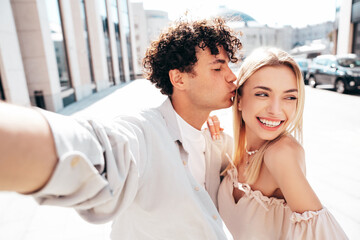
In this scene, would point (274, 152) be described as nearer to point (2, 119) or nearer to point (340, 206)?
point (2, 119)

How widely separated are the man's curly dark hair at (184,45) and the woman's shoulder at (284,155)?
2.75ft

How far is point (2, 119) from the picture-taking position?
0.47 m

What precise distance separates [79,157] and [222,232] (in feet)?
3.12

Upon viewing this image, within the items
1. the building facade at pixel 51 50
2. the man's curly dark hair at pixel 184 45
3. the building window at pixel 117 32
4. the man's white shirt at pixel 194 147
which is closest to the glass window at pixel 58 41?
the building facade at pixel 51 50

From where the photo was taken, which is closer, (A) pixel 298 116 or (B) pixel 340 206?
(A) pixel 298 116

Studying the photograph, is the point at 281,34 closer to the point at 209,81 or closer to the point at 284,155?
the point at 209,81

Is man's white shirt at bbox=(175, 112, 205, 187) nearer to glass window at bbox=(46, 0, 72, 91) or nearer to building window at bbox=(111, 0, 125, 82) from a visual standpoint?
glass window at bbox=(46, 0, 72, 91)

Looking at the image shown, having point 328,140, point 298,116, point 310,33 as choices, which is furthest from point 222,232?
point 310,33

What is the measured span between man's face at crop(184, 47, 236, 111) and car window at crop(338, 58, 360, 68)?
1089 cm

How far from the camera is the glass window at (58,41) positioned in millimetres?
9210

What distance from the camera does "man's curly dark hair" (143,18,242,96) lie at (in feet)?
5.82

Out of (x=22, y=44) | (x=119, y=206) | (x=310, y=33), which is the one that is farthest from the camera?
(x=310, y=33)

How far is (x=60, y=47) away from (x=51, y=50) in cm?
144

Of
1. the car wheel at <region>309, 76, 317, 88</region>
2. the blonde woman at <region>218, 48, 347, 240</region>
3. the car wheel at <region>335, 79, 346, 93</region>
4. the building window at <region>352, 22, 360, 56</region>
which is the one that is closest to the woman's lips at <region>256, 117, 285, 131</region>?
the blonde woman at <region>218, 48, 347, 240</region>
